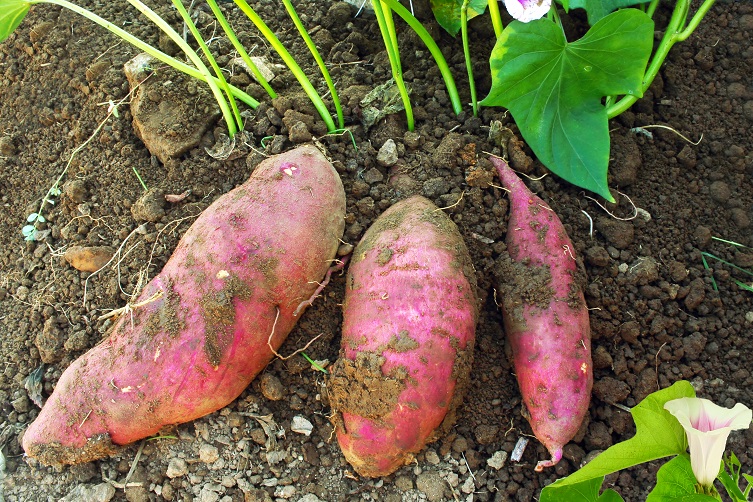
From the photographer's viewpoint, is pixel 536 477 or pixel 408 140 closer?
→ pixel 536 477

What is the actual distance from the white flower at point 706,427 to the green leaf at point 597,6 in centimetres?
85

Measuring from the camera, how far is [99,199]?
59.6 inches

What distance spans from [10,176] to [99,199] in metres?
0.32

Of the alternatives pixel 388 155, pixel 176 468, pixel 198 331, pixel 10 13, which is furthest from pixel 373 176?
pixel 10 13

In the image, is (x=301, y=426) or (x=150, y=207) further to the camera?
(x=150, y=207)

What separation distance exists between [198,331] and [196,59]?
593mm

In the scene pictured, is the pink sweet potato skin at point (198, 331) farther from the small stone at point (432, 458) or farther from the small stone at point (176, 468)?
the small stone at point (432, 458)

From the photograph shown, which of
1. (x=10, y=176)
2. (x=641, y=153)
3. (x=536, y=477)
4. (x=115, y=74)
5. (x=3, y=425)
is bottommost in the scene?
(x=536, y=477)

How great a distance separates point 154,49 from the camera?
1.42 meters

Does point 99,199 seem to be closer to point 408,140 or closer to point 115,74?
point 115,74

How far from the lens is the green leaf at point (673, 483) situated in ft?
2.99

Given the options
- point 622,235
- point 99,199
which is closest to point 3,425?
point 99,199

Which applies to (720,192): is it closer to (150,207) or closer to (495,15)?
(495,15)

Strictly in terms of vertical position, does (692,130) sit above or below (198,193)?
below
